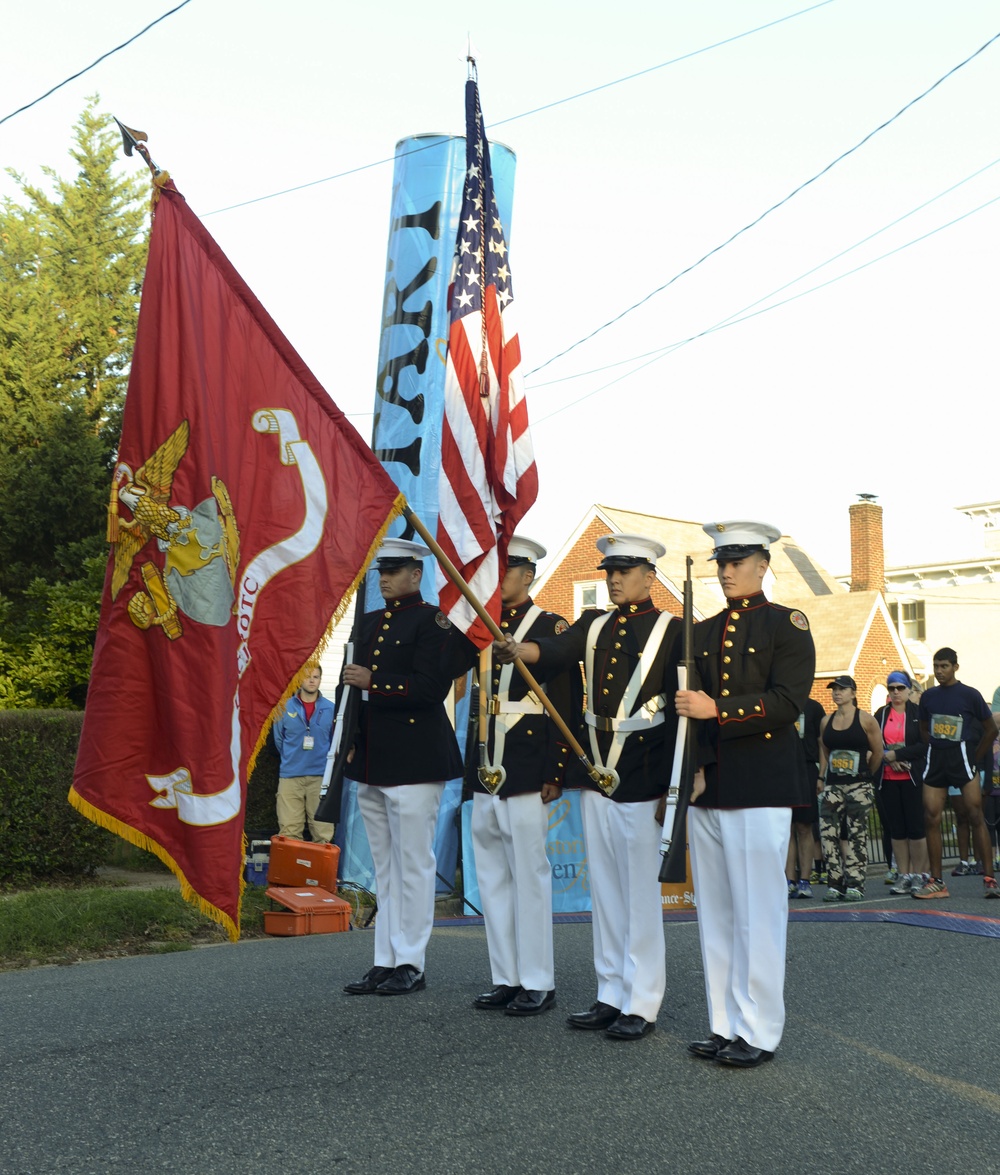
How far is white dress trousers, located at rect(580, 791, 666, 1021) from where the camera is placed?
5.68 metres

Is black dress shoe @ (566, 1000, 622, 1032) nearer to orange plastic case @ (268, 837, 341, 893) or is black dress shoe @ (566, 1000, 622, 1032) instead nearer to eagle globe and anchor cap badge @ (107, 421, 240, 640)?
eagle globe and anchor cap badge @ (107, 421, 240, 640)

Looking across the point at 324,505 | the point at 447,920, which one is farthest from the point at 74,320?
the point at 324,505

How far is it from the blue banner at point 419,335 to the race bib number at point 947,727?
155 inches

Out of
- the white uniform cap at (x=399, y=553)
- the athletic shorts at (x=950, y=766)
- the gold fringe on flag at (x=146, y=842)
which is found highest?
the white uniform cap at (x=399, y=553)

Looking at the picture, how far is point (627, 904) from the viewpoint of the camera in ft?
19.2

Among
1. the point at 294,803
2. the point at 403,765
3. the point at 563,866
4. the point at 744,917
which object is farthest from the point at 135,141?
the point at 294,803

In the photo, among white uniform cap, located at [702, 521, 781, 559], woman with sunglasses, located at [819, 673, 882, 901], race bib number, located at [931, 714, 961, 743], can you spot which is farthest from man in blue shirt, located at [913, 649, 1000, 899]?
white uniform cap, located at [702, 521, 781, 559]

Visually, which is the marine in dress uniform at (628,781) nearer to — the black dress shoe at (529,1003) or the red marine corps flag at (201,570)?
the black dress shoe at (529,1003)

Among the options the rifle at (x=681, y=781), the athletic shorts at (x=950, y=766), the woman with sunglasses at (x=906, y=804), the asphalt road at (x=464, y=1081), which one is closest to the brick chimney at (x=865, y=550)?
the woman with sunglasses at (x=906, y=804)

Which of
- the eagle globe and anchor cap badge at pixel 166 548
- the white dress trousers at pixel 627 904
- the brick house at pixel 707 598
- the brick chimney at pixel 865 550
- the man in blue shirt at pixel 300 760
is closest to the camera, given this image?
the eagle globe and anchor cap badge at pixel 166 548

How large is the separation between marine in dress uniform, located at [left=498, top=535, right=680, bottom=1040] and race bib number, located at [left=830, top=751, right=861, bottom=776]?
6.20 m

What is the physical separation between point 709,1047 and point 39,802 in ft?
22.9

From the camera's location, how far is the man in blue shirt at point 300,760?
12.4 metres

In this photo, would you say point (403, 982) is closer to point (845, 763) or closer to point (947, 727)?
point (845, 763)
